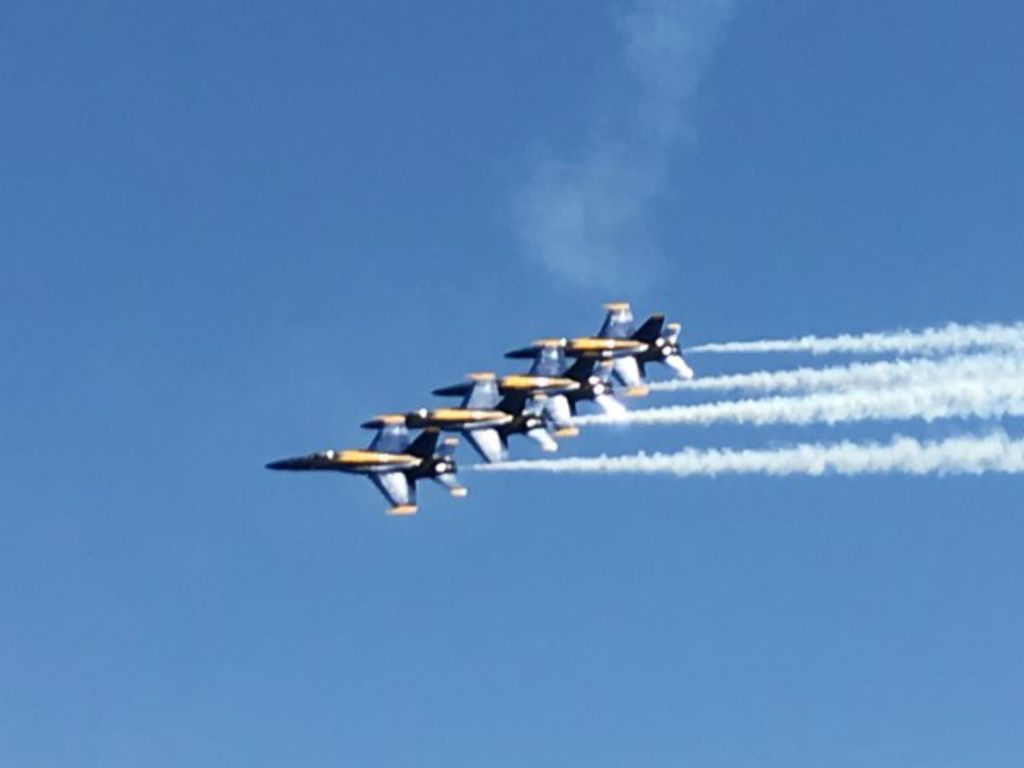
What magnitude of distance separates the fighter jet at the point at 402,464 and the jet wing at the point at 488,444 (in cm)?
342

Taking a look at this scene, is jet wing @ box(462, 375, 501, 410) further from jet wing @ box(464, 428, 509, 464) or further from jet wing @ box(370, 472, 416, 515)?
jet wing @ box(370, 472, 416, 515)

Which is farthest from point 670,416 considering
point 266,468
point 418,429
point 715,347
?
point 266,468

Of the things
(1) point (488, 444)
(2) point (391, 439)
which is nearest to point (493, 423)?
(1) point (488, 444)

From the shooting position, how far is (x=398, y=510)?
618 ft

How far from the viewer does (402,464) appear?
625 feet

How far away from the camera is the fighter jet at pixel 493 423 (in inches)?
7613

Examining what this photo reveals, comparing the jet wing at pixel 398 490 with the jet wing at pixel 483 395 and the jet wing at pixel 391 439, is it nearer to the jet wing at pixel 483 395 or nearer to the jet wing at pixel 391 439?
the jet wing at pixel 391 439

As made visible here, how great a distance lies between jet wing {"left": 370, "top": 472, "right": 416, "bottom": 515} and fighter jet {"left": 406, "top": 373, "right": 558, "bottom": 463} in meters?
6.62

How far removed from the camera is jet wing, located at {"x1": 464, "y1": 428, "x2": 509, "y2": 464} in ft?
633

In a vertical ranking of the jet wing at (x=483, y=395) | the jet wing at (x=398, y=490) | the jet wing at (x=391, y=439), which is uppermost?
the jet wing at (x=483, y=395)

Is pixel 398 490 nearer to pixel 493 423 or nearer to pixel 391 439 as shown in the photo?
pixel 391 439

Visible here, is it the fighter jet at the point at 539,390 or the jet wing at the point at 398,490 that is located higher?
the fighter jet at the point at 539,390

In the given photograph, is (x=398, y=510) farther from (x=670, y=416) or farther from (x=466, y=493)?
(x=670, y=416)

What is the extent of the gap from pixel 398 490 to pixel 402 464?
2.16 metres
